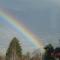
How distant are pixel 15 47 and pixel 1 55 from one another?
254 cm

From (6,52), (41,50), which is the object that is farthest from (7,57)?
(41,50)

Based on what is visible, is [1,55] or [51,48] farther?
[51,48]

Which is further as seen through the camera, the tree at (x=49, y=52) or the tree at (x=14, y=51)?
the tree at (x=49, y=52)

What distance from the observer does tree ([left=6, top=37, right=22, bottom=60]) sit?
46.5 metres

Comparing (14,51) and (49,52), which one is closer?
(14,51)

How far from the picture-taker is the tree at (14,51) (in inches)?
1829

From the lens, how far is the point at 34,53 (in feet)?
161

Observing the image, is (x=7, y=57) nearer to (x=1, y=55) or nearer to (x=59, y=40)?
(x=1, y=55)

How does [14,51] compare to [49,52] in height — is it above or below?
below

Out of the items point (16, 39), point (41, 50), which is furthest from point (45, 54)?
point (16, 39)

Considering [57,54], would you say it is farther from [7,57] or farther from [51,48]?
[7,57]

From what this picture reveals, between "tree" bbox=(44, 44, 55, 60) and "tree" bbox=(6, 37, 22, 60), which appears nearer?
"tree" bbox=(6, 37, 22, 60)

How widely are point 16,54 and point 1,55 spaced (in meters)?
2.21

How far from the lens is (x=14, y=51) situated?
4719 cm
